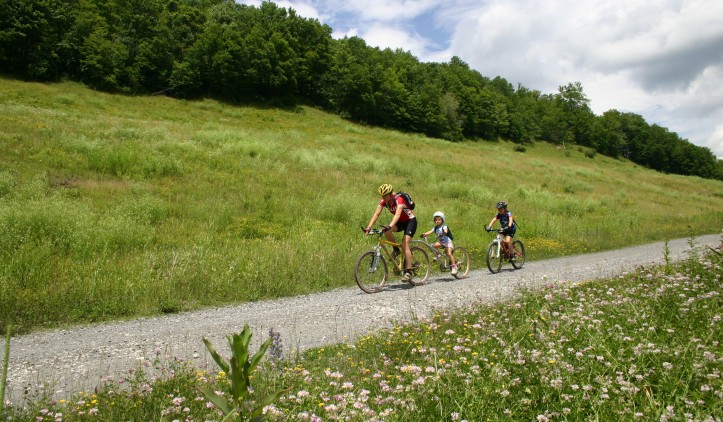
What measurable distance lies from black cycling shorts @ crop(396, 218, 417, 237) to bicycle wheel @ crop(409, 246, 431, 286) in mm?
635

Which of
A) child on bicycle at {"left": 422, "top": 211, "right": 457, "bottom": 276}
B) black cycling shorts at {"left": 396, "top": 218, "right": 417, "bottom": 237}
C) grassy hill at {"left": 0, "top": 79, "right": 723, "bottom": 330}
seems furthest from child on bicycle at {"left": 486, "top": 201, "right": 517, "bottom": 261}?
black cycling shorts at {"left": 396, "top": 218, "right": 417, "bottom": 237}

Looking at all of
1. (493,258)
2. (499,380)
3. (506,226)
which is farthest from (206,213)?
(499,380)

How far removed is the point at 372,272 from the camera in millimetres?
10234

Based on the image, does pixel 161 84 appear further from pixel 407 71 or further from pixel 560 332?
pixel 560 332

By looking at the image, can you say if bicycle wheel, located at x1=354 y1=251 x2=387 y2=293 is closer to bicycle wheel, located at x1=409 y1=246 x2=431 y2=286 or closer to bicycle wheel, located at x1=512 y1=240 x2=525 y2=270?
bicycle wheel, located at x1=409 y1=246 x2=431 y2=286

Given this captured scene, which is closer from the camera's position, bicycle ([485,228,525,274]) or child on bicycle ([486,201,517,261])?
bicycle ([485,228,525,274])

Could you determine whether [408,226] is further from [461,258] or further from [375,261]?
[461,258]

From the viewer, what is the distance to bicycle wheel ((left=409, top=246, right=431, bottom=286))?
10.9 metres

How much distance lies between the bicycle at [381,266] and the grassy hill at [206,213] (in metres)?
0.79

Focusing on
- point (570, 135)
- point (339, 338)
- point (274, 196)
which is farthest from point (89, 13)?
point (570, 135)

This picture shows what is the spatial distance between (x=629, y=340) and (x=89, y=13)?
71.4 metres

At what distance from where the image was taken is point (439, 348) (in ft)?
15.7

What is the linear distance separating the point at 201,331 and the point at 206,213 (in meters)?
8.66

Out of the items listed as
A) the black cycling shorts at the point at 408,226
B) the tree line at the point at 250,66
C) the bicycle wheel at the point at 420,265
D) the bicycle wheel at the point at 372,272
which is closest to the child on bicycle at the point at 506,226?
the bicycle wheel at the point at 420,265
